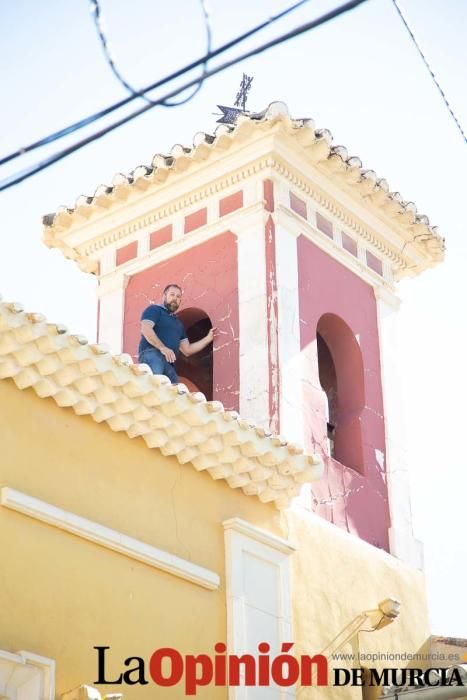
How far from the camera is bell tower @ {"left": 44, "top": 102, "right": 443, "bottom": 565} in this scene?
11008mm

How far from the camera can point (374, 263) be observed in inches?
492

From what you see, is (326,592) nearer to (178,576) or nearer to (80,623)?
(178,576)

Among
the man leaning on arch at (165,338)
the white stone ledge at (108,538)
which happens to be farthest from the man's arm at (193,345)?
the white stone ledge at (108,538)

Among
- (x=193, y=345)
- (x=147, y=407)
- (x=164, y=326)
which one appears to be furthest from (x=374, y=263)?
(x=147, y=407)

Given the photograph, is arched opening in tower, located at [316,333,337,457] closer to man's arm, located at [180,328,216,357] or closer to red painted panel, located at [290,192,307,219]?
red painted panel, located at [290,192,307,219]

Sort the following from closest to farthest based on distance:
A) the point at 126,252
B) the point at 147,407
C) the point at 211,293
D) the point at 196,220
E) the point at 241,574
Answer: the point at 147,407, the point at 241,574, the point at 211,293, the point at 196,220, the point at 126,252

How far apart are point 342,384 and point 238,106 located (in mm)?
2872

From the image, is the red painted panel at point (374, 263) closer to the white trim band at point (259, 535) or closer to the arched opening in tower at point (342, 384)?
the arched opening in tower at point (342, 384)

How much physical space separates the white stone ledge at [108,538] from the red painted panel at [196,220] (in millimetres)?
3766

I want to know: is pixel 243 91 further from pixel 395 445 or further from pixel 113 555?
pixel 113 555

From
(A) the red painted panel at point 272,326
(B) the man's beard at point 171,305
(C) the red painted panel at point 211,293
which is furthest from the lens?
(B) the man's beard at point 171,305

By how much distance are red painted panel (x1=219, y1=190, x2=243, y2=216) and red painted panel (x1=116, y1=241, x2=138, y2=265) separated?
934mm

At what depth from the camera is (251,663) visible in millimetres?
9016

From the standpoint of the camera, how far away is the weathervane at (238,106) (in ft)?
41.8
